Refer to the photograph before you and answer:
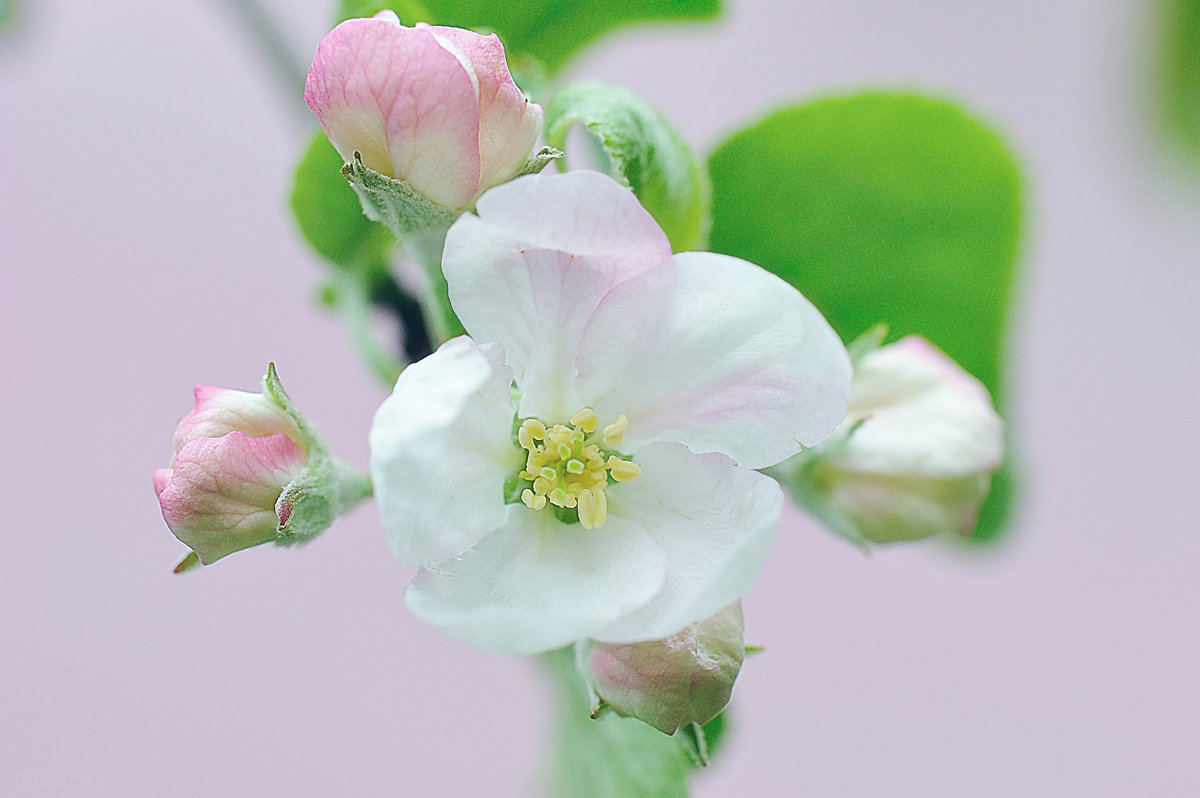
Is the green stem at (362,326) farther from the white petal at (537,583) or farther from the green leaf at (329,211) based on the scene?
the white petal at (537,583)

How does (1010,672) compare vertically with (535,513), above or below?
below

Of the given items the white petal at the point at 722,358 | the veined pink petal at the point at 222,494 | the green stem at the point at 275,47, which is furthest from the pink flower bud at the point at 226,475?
the green stem at the point at 275,47

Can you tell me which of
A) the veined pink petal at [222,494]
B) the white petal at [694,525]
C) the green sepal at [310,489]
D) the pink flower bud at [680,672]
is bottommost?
the pink flower bud at [680,672]

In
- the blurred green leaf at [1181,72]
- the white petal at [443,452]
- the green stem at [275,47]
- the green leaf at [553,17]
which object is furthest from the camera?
the blurred green leaf at [1181,72]

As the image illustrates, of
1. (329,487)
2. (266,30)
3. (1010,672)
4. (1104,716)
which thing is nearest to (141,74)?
(266,30)

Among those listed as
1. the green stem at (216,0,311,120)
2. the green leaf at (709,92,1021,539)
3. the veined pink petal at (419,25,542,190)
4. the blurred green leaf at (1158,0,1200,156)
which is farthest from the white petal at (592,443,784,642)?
the blurred green leaf at (1158,0,1200,156)

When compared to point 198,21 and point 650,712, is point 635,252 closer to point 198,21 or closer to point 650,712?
point 650,712

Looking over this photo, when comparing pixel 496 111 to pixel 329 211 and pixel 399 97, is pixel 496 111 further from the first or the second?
pixel 329 211
